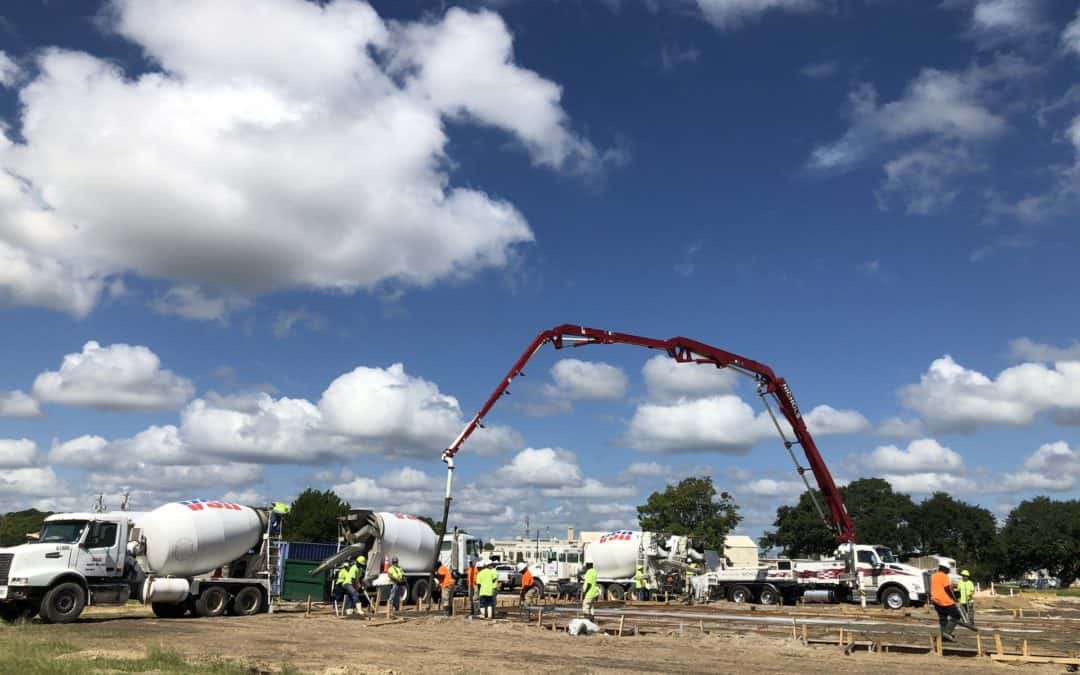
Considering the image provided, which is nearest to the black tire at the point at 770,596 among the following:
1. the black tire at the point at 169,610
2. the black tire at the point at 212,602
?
the black tire at the point at 212,602

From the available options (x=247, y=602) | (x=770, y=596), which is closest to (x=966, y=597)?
(x=770, y=596)

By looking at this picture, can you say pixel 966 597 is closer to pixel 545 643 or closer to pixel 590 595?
pixel 590 595

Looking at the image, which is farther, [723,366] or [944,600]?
[723,366]

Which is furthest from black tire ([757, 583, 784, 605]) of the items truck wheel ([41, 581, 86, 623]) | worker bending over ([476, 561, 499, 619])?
truck wheel ([41, 581, 86, 623])

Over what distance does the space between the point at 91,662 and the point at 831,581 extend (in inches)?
1189

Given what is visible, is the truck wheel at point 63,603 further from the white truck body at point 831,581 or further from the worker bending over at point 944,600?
the white truck body at point 831,581

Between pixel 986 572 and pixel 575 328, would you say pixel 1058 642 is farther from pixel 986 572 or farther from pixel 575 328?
pixel 986 572

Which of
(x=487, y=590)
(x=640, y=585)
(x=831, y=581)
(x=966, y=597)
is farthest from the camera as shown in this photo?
(x=640, y=585)

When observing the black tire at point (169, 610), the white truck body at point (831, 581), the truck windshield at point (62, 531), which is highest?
the truck windshield at point (62, 531)

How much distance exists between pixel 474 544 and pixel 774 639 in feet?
70.1

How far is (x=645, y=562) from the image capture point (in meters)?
38.4

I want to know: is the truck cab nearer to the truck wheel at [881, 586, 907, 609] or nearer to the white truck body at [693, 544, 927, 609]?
the white truck body at [693, 544, 927, 609]

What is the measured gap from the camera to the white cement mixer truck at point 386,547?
31.0 metres

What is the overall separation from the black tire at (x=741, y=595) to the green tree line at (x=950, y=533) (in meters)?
58.4
